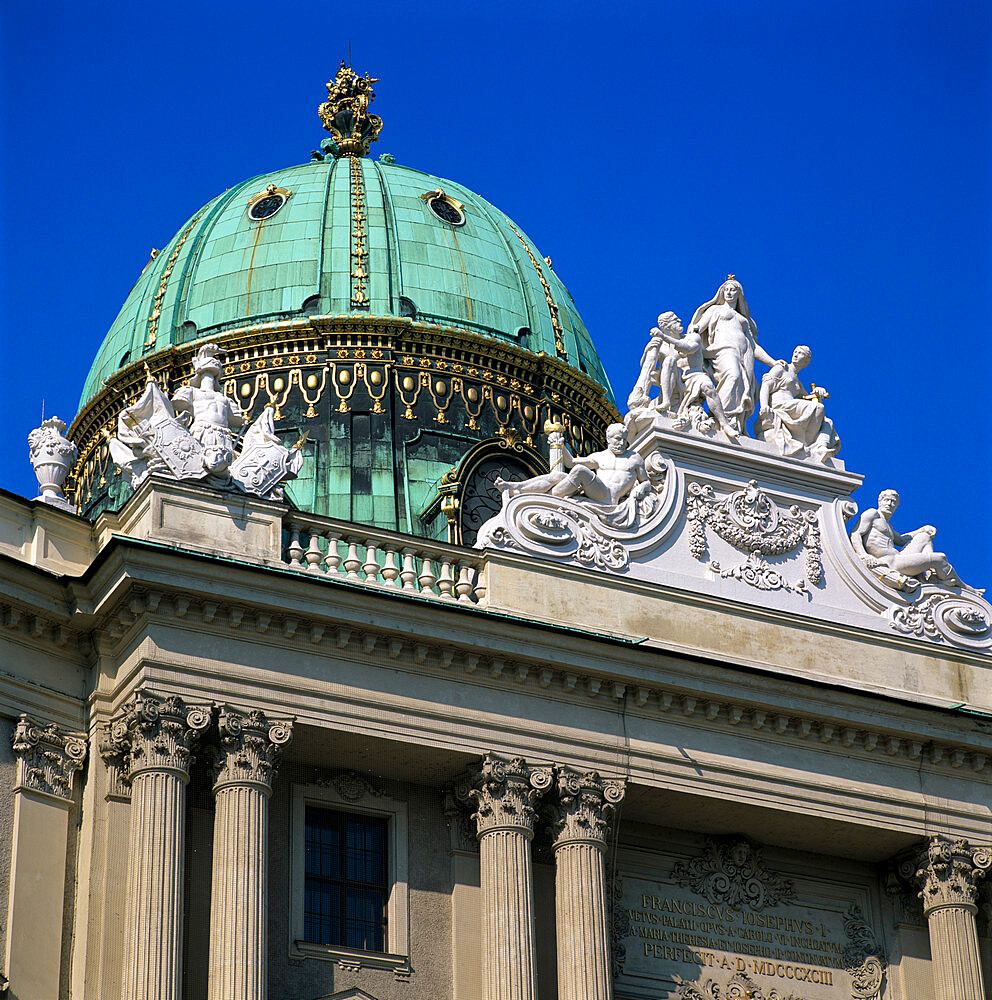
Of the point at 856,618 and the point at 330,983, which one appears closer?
the point at 330,983

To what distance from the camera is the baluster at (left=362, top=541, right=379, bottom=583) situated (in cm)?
2564

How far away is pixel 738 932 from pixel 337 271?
41.3 feet

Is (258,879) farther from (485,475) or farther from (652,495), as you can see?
(485,475)

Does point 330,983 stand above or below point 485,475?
below

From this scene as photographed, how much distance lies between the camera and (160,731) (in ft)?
76.9

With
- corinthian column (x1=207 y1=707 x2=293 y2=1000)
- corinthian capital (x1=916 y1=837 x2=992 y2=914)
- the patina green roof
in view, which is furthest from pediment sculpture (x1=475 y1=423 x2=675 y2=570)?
the patina green roof

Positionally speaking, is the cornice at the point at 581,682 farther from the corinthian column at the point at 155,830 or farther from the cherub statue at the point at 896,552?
the cherub statue at the point at 896,552

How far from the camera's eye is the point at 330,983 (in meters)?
23.9

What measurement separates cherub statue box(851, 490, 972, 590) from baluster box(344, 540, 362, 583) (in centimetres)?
684

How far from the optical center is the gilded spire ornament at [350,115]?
3772cm

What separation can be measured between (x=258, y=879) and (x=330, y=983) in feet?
5.16

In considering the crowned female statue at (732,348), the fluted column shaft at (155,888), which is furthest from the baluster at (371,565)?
the crowned female statue at (732,348)

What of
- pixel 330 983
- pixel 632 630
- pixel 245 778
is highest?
pixel 632 630

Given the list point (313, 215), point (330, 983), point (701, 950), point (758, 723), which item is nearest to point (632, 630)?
point (758, 723)
